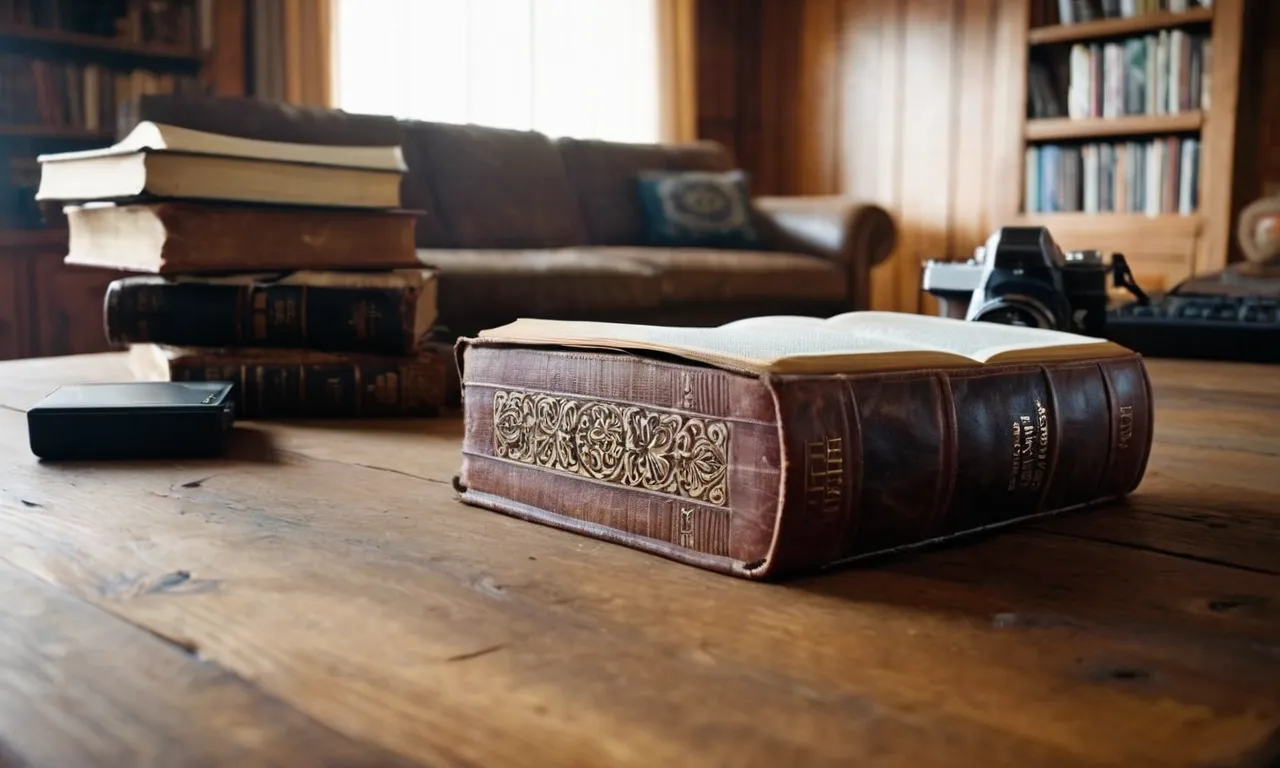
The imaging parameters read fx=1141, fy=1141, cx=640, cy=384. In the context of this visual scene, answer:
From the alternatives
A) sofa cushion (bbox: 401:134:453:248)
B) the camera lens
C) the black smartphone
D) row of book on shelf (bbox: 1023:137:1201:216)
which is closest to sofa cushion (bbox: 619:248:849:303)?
sofa cushion (bbox: 401:134:453:248)

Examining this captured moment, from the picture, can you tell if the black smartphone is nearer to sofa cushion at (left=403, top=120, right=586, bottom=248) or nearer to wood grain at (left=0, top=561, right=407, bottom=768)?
wood grain at (left=0, top=561, right=407, bottom=768)

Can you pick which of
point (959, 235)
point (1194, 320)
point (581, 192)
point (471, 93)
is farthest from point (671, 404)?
point (959, 235)

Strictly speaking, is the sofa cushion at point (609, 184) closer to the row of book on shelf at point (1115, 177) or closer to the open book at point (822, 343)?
the row of book on shelf at point (1115, 177)

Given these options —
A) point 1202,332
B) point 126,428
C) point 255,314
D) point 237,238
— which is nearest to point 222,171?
point 237,238

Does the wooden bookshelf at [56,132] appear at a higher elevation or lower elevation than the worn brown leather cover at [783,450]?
higher

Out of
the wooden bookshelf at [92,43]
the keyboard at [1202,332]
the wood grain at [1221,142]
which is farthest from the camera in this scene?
the wood grain at [1221,142]

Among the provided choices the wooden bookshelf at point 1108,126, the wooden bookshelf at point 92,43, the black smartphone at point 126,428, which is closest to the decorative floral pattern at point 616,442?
the black smartphone at point 126,428

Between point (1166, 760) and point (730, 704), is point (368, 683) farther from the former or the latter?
point (1166, 760)

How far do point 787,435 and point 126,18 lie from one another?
3184mm

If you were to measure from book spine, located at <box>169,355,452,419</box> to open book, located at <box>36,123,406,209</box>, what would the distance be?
203 mm

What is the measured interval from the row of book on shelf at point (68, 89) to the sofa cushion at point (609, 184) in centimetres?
111

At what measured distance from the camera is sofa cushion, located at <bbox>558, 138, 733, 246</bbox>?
3.24m

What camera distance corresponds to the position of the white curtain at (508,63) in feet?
11.4

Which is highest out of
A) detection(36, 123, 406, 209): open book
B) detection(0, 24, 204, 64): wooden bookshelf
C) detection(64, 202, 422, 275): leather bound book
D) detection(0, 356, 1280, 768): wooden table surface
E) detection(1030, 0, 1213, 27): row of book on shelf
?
detection(1030, 0, 1213, 27): row of book on shelf
